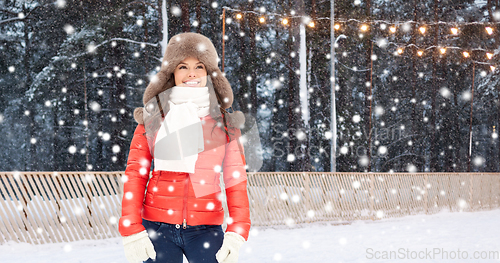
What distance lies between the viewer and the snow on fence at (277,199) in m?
6.42

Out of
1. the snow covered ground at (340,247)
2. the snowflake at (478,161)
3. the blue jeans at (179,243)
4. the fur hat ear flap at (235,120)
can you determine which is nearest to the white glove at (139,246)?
the blue jeans at (179,243)

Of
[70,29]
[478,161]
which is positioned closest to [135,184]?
[70,29]

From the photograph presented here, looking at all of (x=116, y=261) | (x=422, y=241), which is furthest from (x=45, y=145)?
(x=422, y=241)

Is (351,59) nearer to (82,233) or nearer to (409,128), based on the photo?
(409,128)

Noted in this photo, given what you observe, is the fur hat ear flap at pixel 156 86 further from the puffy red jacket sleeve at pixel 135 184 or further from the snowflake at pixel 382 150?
the snowflake at pixel 382 150

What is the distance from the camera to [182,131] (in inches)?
92.8

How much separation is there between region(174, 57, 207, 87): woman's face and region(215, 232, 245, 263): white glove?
3.31ft

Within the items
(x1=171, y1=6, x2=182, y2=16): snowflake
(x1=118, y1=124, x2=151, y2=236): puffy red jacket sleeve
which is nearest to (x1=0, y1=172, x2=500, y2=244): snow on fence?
(x1=118, y1=124, x2=151, y2=236): puffy red jacket sleeve

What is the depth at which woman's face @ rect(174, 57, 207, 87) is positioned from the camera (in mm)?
2498

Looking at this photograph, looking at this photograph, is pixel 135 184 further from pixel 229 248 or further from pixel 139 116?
pixel 229 248

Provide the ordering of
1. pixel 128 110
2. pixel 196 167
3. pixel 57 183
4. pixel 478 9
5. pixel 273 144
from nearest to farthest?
pixel 196 167 → pixel 57 183 → pixel 128 110 → pixel 478 9 → pixel 273 144

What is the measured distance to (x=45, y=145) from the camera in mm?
24703

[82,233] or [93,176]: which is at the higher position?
[93,176]

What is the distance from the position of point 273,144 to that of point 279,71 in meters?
4.63
